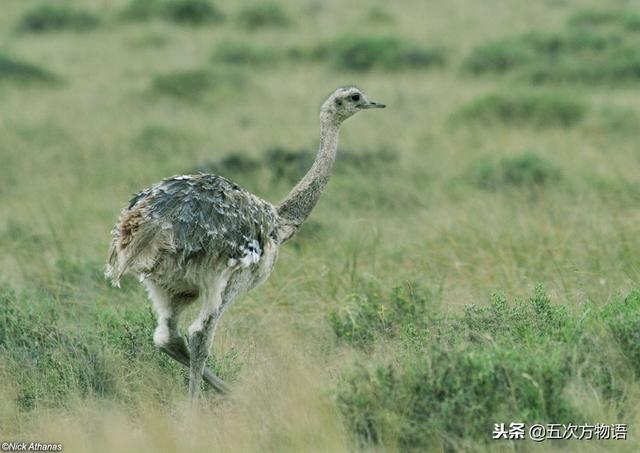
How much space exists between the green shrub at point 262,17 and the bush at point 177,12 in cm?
51

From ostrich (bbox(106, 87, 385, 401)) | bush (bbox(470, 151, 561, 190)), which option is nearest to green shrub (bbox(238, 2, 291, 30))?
bush (bbox(470, 151, 561, 190))

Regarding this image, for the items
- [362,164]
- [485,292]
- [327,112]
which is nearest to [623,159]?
A: [362,164]

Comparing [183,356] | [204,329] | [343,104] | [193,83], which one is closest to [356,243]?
[343,104]

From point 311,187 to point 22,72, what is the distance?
10654 mm

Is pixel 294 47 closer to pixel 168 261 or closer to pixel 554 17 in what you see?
pixel 554 17

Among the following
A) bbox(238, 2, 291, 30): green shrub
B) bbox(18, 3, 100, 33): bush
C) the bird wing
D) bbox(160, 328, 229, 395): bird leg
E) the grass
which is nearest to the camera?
the bird wing

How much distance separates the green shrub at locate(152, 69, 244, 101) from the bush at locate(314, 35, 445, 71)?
2.21 m

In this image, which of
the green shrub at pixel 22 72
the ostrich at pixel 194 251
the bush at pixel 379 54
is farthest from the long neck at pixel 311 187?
the bush at pixel 379 54

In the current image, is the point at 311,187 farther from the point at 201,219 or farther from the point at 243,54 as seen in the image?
the point at 243,54

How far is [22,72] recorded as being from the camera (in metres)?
15.2

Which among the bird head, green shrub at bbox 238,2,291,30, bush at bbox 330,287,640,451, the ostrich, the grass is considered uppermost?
the bird head

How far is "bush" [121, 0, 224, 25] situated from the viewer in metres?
21.0

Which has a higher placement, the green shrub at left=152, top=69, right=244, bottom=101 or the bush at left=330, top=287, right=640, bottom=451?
the bush at left=330, top=287, right=640, bottom=451

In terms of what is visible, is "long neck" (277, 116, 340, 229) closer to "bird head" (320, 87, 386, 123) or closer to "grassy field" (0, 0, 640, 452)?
"bird head" (320, 87, 386, 123)
